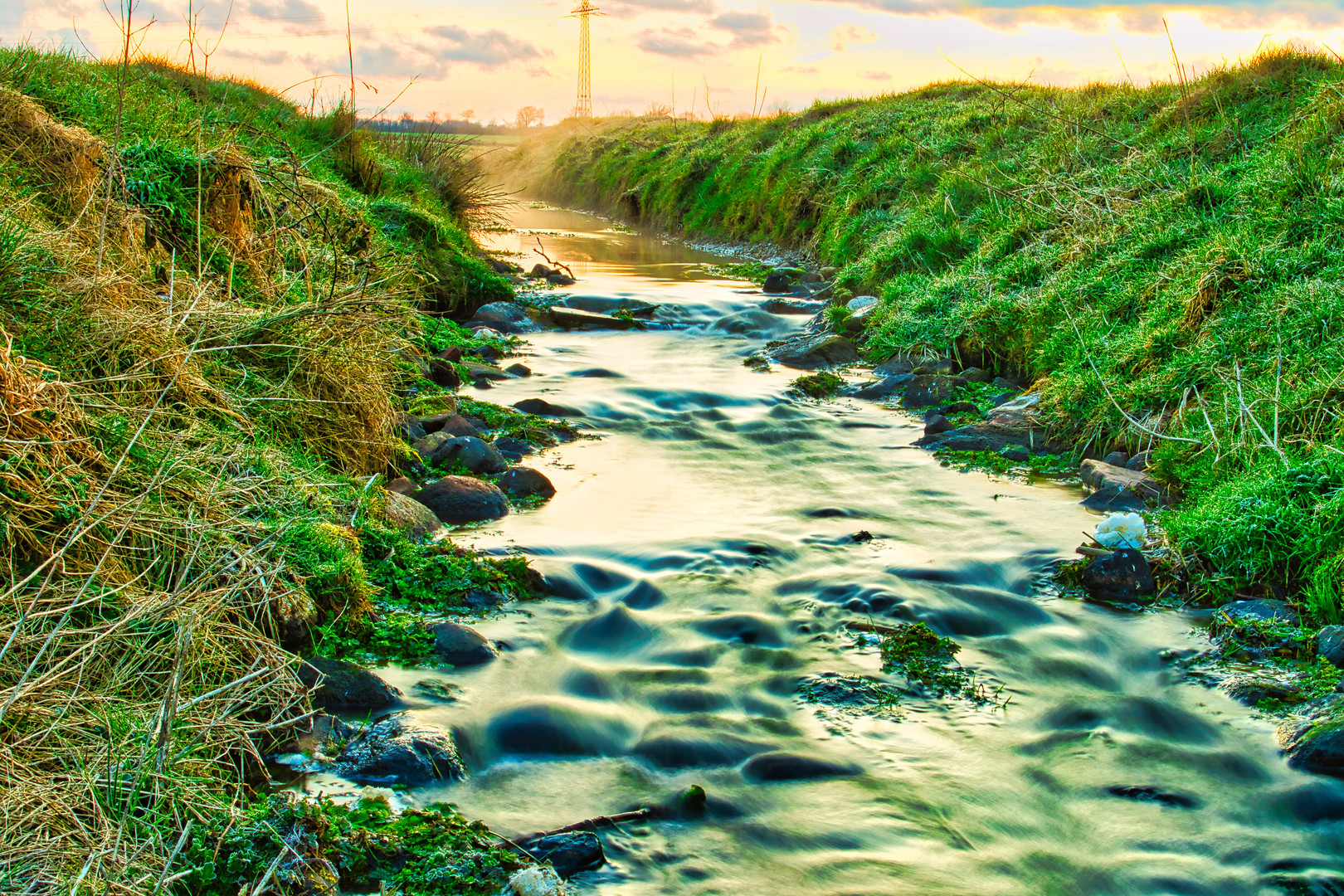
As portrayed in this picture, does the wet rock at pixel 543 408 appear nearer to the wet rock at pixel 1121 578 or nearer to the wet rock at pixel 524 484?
the wet rock at pixel 524 484

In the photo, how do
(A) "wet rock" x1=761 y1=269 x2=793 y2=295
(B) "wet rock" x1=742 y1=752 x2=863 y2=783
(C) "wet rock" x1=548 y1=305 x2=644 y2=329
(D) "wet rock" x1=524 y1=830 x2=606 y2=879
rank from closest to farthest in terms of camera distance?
(D) "wet rock" x1=524 y1=830 x2=606 y2=879 → (B) "wet rock" x1=742 y1=752 x2=863 y2=783 → (C) "wet rock" x1=548 y1=305 x2=644 y2=329 → (A) "wet rock" x1=761 y1=269 x2=793 y2=295

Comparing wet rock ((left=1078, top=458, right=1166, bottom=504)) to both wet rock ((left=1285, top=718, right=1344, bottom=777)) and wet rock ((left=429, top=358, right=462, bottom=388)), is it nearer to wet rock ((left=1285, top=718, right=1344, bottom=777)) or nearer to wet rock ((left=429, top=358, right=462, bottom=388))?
wet rock ((left=1285, top=718, right=1344, bottom=777))

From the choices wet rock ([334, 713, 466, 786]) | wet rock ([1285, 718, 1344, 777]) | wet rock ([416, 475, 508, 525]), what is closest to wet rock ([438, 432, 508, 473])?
wet rock ([416, 475, 508, 525])

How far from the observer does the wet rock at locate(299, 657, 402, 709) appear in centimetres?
359

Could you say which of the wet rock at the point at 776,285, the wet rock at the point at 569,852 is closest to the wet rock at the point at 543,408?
the wet rock at the point at 569,852

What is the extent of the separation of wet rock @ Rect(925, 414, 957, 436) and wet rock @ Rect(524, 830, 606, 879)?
500 cm

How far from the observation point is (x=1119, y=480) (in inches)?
231

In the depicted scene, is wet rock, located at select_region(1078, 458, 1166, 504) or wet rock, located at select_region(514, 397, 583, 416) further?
wet rock, located at select_region(514, 397, 583, 416)

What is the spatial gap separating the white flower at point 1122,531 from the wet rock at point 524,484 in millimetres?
3039

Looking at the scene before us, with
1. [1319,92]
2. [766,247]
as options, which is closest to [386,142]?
[766,247]

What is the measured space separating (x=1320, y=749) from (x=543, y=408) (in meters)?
5.55

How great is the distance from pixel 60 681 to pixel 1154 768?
139 inches

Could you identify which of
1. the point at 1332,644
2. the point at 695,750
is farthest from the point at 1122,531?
the point at 695,750

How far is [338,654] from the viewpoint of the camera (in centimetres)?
388
